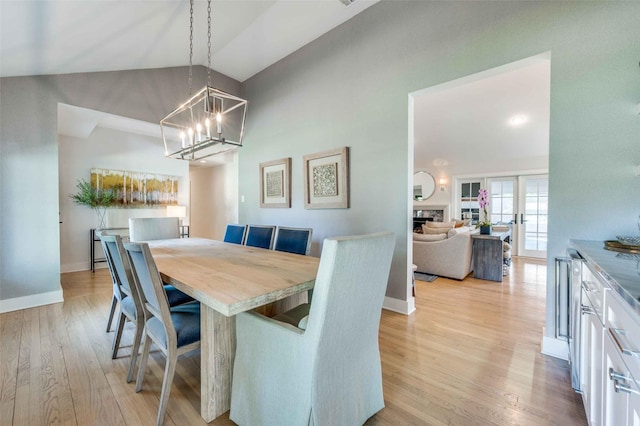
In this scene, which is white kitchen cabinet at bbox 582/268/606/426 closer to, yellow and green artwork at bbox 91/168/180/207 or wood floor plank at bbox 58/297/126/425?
wood floor plank at bbox 58/297/126/425

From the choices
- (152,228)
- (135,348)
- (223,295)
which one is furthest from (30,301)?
(223,295)

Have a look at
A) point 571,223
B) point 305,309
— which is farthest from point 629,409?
point 571,223

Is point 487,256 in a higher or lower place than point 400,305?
higher

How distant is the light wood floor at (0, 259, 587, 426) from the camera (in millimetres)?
1417

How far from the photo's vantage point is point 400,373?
1768 mm

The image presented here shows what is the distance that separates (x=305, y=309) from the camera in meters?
1.62

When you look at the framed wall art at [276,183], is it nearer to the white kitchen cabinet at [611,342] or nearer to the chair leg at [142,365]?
the chair leg at [142,365]

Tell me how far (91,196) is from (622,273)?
247 inches

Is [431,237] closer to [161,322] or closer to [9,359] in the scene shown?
[161,322]

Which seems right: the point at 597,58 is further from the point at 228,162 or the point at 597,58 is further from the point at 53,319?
the point at 228,162

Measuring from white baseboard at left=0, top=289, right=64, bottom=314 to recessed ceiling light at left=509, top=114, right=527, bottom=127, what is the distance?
7310 millimetres

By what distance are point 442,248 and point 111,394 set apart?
13.1ft

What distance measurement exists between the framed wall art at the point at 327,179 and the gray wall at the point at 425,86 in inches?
4.7

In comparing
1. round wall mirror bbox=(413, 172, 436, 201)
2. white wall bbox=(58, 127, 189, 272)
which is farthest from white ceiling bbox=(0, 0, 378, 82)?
round wall mirror bbox=(413, 172, 436, 201)
